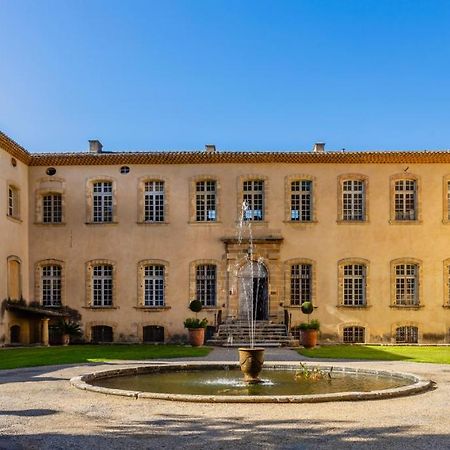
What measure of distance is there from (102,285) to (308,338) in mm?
Answer: 7907

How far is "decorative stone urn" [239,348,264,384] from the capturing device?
459 inches

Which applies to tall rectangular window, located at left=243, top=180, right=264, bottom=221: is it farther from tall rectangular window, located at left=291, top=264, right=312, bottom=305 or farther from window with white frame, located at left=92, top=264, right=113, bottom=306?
window with white frame, located at left=92, top=264, right=113, bottom=306

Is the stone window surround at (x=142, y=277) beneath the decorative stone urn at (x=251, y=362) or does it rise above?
above

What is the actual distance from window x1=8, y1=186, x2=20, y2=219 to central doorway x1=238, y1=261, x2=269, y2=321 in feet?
27.1

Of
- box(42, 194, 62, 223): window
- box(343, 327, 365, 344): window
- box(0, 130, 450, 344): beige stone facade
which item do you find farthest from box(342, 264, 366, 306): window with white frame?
box(42, 194, 62, 223): window

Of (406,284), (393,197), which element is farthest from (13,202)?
(406,284)

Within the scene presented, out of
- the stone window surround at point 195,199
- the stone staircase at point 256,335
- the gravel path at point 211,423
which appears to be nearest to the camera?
the gravel path at point 211,423

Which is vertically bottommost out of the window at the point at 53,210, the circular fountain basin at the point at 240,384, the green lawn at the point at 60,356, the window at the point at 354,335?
the window at the point at 354,335

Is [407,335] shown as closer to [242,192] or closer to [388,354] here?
[388,354]

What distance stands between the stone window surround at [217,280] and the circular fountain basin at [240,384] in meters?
9.88

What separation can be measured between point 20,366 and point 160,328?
33.4 ft

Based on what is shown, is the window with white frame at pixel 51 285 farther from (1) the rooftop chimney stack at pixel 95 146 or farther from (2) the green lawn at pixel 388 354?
(2) the green lawn at pixel 388 354

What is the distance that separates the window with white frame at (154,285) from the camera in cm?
2467

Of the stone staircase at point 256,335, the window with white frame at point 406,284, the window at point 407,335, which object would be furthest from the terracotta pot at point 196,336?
the window with white frame at point 406,284
